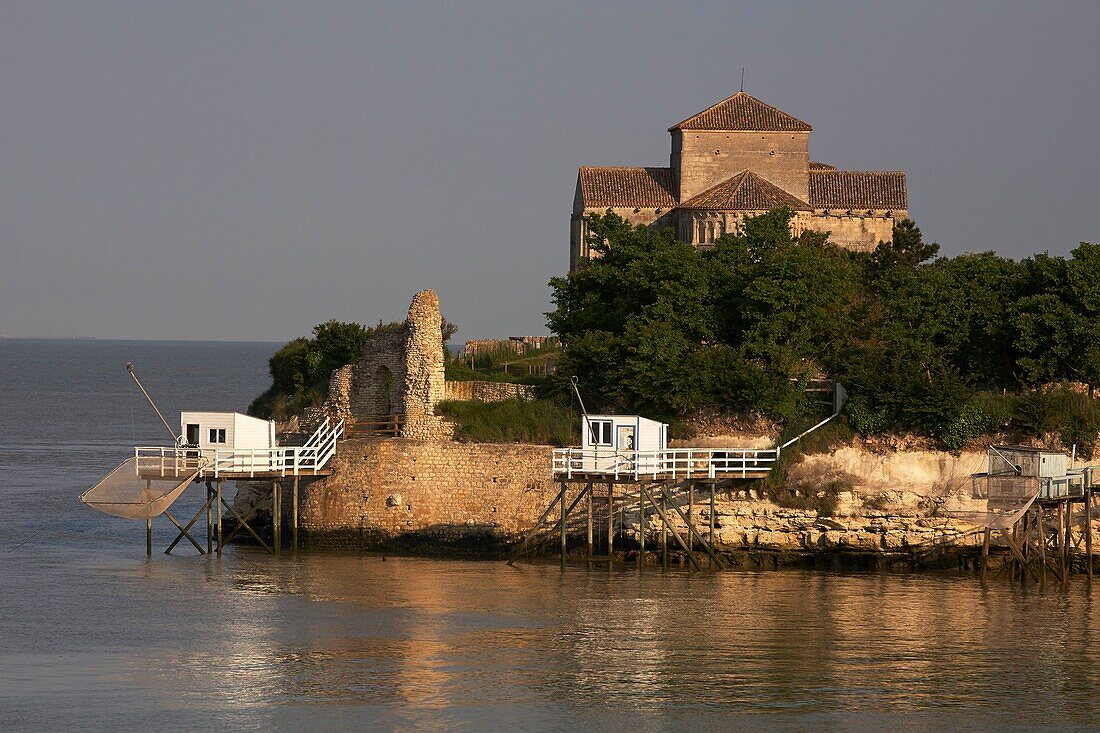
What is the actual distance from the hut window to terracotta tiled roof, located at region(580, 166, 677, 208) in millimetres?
31815

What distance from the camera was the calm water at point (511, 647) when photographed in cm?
2545

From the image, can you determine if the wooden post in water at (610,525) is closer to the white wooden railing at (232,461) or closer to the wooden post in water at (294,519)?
the white wooden railing at (232,461)

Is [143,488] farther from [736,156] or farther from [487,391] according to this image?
[736,156]

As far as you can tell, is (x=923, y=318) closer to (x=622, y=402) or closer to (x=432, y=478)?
(x=622, y=402)

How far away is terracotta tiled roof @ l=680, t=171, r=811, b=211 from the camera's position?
67.8 m

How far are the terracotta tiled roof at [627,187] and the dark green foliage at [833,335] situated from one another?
885 inches

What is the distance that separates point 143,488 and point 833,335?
17893 mm

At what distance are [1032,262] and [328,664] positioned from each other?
82.5 ft

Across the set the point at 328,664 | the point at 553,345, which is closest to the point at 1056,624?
the point at 328,664

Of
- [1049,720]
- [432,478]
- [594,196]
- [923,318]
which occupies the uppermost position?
[594,196]

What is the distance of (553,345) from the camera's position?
61562mm

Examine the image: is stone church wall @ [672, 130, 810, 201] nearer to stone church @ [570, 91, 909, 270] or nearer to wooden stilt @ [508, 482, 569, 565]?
stone church @ [570, 91, 909, 270]

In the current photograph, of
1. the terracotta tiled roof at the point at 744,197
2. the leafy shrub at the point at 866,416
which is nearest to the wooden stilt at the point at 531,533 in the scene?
the leafy shrub at the point at 866,416

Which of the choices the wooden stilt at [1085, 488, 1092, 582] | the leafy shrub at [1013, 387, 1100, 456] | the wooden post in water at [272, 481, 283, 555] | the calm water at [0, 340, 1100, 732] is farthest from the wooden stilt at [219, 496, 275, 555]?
the wooden stilt at [1085, 488, 1092, 582]
